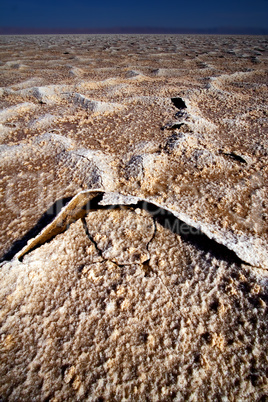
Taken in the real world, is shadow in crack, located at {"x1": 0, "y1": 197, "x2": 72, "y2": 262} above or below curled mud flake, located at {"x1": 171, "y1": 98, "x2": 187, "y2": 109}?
below

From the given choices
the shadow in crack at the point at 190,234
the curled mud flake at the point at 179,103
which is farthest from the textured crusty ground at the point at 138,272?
the curled mud flake at the point at 179,103

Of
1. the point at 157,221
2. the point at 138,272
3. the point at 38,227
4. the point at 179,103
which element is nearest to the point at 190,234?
the point at 157,221

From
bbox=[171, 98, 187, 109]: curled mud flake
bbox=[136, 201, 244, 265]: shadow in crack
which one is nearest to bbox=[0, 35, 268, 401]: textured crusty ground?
bbox=[136, 201, 244, 265]: shadow in crack

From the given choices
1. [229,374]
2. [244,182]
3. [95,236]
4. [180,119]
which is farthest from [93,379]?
[180,119]

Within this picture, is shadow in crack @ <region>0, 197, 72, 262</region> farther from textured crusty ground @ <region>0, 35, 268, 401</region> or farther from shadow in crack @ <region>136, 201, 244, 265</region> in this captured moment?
shadow in crack @ <region>136, 201, 244, 265</region>

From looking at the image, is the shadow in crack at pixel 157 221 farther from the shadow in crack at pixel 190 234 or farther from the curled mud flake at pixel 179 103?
the curled mud flake at pixel 179 103

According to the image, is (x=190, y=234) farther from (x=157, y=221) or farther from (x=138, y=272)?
(x=138, y=272)
